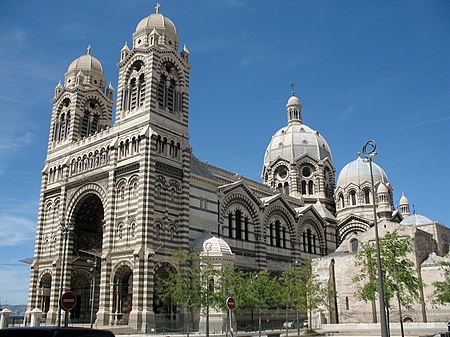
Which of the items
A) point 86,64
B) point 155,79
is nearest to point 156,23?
point 155,79

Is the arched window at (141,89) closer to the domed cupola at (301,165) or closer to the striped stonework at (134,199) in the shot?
the striped stonework at (134,199)

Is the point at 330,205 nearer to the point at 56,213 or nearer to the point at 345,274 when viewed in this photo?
the point at 345,274

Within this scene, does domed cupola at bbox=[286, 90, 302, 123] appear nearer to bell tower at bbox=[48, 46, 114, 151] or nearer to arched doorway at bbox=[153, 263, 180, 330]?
bell tower at bbox=[48, 46, 114, 151]

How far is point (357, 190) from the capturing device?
74.0 metres

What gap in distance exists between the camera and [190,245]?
4581 centimetres

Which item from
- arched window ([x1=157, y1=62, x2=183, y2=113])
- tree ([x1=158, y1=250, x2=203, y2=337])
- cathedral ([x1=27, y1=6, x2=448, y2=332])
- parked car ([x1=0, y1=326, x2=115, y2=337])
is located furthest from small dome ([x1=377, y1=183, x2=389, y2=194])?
parked car ([x1=0, y1=326, x2=115, y2=337])

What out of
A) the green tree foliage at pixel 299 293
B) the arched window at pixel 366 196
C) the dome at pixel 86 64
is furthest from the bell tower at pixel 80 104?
the arched window at pixel 366 196

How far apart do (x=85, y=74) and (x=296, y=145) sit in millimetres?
36378

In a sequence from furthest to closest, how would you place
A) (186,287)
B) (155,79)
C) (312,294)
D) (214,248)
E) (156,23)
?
1. (156,23)
2. (155,79)
3. (214,248)
4. (312,294)
5. (186,287)

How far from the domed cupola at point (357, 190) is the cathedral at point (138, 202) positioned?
445 inches

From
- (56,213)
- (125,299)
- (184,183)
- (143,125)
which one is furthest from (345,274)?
(56,213)

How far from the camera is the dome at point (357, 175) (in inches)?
2938

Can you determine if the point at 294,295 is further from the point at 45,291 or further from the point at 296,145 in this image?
the point at 296,145

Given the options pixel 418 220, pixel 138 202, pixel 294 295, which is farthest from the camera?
pixel 418 220
